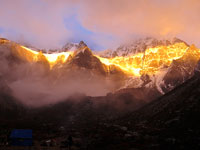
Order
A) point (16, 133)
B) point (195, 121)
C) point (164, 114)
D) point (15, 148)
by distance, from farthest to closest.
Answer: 1. point (164, 114)
2. point (195, 121)
3. point (16, 133)
4. point (15, 148)

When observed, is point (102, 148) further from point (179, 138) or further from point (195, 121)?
point (195, 121)

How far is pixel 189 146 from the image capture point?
243 ft

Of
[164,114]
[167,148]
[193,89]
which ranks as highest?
[193,89]

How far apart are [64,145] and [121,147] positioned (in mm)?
19354

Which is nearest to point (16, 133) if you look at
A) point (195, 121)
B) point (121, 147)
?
point (121, 147)

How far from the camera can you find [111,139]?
102125 mm

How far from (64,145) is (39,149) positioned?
10.7 metres

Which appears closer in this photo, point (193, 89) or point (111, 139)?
point (111, 139)

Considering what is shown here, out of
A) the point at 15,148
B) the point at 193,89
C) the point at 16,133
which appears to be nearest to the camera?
the point at 15,148

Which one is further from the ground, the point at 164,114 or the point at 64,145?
the point at 164,114

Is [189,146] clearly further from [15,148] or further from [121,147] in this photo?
[15,148]

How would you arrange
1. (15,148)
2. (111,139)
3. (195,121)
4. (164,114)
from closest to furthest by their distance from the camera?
(15,148) < (111,139) < (195,121) < (164,114)

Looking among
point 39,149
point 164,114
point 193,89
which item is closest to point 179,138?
point 39,149

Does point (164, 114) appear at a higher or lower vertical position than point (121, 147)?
higher
